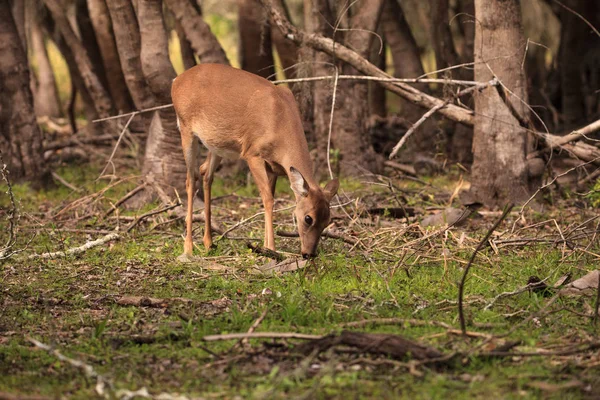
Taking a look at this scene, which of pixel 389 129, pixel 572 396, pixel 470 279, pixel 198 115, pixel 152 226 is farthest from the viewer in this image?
pixel 389 129

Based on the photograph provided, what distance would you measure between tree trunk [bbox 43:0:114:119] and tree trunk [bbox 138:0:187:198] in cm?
371

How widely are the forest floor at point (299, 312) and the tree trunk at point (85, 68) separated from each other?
198 inches

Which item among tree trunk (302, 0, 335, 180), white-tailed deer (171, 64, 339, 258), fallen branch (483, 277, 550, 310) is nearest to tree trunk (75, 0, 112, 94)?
tree trunk (302, 0, 335, 180)

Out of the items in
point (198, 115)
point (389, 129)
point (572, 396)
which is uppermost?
point (198, 115)

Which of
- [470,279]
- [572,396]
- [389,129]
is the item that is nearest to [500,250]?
[470,279]

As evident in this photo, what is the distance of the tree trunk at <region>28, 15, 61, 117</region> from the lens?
22062mm

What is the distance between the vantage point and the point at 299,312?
20.6ft

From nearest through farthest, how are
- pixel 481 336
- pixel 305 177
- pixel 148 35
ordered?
pixel 481 336
pixel 305 177
pixel 148 35

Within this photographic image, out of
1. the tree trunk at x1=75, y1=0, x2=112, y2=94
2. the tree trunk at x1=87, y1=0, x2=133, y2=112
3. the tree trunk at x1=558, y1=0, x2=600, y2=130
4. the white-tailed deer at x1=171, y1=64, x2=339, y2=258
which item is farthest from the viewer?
the tree trunk at x1=75, y1=0, x2=112, y2=94

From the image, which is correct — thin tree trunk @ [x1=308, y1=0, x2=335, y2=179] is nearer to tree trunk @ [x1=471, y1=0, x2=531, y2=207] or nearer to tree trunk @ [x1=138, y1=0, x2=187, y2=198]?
tree trunk @ [x1=138, y1=0, x2=187, y2=198]

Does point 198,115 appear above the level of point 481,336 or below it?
above

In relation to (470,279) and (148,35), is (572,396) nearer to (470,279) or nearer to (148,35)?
(470,279)

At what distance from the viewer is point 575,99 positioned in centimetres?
1620

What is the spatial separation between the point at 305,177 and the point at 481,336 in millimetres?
3029
